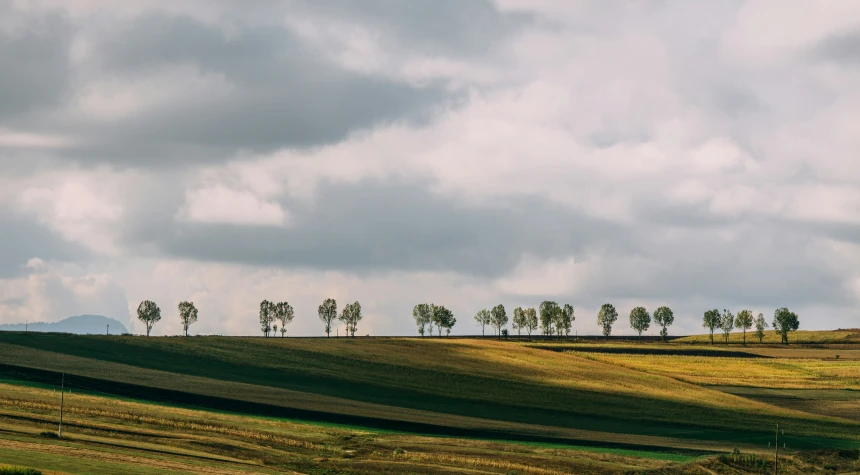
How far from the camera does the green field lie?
2768 inches

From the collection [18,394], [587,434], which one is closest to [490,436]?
[587,434]

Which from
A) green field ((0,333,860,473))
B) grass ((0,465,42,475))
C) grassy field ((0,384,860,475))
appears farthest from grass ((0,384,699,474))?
grass ((0,465,42,475))

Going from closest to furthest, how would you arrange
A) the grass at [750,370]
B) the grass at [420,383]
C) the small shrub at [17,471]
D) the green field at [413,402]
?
the small shrub at [17,471] < the green field at [413,402] < the grass at [420,383] < the grass at [750,370]

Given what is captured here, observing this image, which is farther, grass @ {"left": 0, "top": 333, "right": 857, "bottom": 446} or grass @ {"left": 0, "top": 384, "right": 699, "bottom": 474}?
grass @ {"left": 0, "top": 333, "right": 857, "bottom": 446}

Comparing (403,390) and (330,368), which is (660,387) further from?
(330,368)

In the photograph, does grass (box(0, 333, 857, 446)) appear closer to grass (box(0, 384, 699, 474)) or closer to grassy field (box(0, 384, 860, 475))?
grassy field (box(0, 384, 860, 475))

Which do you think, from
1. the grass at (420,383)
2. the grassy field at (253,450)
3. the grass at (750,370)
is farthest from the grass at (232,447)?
the grass at (750,370)

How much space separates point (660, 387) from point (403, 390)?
40.1 metres

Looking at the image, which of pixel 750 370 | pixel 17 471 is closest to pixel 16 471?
pixel 17 471

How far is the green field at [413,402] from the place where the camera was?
7031 centimetres

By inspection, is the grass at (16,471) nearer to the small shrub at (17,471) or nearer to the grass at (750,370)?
the small shrub at (17,471)

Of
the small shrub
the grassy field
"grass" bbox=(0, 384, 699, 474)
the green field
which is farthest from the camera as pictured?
the green field

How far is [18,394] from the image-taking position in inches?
3125

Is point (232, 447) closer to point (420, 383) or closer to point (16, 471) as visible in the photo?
point (16, 471)
